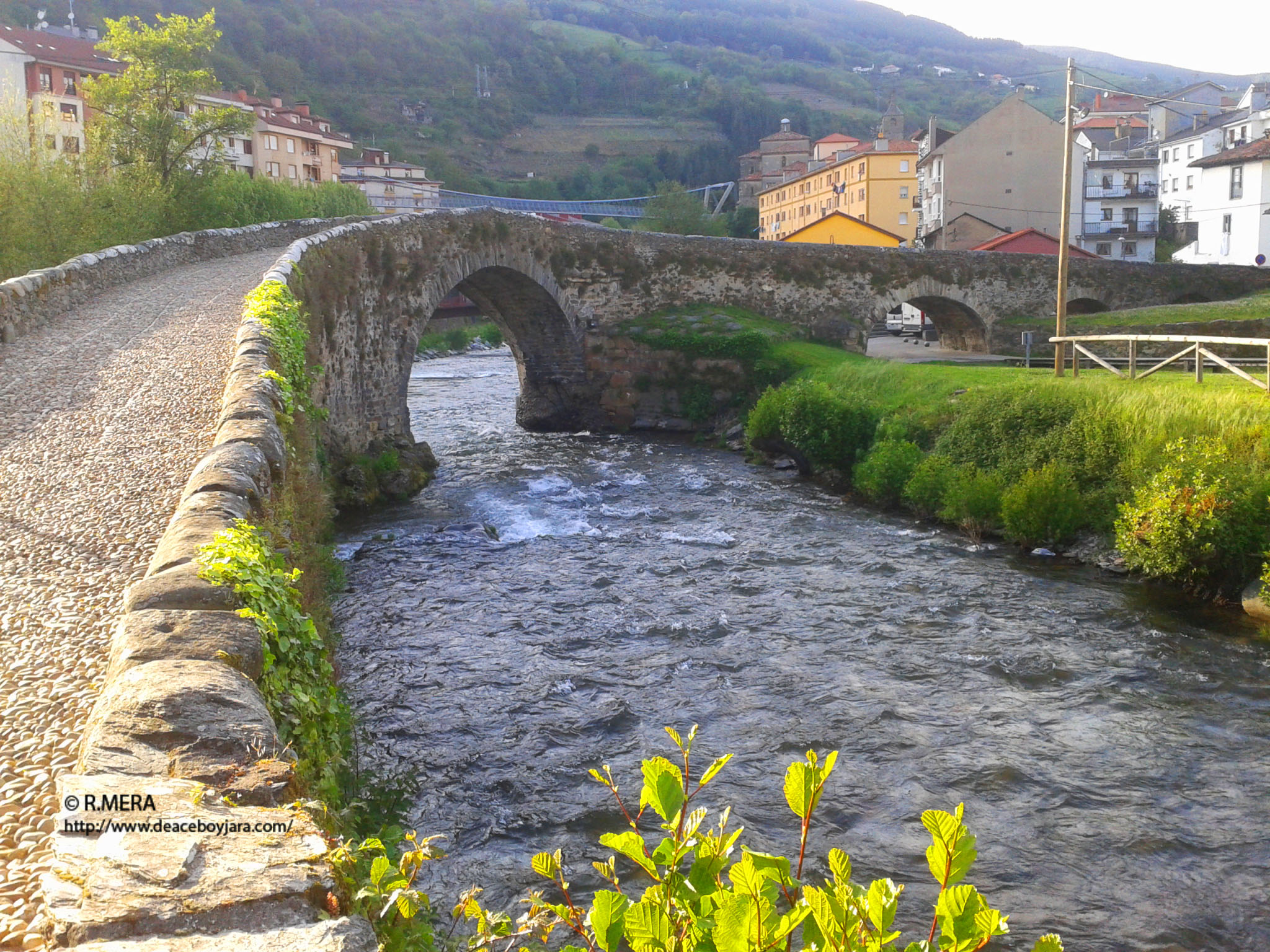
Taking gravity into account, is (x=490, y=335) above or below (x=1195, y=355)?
below

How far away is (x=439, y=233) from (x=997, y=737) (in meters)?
19.4

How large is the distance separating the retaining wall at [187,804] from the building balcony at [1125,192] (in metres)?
75.5

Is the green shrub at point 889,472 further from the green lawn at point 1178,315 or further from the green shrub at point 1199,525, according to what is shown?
the green lawn at point 1178,315

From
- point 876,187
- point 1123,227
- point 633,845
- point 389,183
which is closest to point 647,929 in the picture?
point 633,845

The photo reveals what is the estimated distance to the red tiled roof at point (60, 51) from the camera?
183 feet

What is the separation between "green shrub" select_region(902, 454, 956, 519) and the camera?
62.0ft

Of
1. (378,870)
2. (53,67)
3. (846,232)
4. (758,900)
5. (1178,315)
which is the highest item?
(53,67)

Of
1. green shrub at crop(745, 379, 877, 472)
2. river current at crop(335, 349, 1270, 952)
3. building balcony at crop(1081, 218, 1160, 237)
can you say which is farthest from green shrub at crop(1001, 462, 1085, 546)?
building balcony at crop(1081, 218, 1160, 237)

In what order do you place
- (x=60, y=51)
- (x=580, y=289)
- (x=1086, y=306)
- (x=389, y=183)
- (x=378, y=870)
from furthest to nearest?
(x=389, y=183), (x=60, y=51), (x=1086, y=306), (x=580, y=289), (x=378, y=870)

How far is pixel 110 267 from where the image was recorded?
18891mm

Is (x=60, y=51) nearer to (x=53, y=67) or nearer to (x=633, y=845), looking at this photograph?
(x=53, y=67)

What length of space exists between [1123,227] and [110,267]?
67600 mm

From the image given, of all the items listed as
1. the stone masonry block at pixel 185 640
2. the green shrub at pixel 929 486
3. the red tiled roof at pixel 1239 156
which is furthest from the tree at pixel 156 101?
the red tiled roof at pixel 1239 156

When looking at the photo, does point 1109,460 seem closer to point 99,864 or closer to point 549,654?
point 549,654
